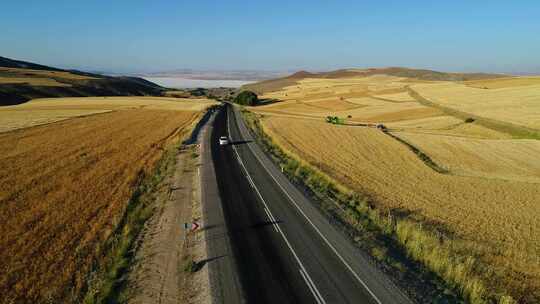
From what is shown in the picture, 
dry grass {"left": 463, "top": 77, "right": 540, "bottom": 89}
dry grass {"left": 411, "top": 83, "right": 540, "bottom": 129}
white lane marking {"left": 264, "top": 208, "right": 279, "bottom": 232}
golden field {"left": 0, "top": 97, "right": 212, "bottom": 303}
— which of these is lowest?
white lane marking {"left": 264, "top": 208, "right": 279, "bottom": 232}

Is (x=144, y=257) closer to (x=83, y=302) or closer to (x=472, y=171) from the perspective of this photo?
(x=83, y=302)

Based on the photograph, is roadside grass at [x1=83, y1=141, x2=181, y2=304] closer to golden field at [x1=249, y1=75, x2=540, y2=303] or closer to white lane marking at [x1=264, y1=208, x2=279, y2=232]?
white lane marking at [x1=264, y1=208, x2=279, y2=232]

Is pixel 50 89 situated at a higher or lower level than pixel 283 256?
higher

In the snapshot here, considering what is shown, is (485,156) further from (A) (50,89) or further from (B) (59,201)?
(A) (50,89)

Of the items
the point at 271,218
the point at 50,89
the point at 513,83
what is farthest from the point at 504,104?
the point at 50,89

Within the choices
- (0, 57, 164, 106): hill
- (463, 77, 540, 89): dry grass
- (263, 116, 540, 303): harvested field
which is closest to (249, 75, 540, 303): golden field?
(263, 116, 540, 303): harvested field

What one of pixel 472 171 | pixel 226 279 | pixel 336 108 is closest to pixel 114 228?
pixel 226 279
